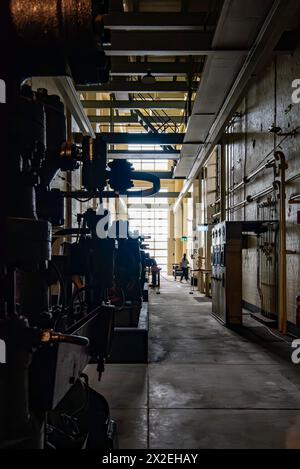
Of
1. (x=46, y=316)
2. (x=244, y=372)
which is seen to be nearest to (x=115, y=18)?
(x=244, y=372)

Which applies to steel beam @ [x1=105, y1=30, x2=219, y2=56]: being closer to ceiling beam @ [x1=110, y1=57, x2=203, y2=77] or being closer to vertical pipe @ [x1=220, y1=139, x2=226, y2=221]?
ceiling beam @ [x1=110, y1=57, x2=203, y2=77]

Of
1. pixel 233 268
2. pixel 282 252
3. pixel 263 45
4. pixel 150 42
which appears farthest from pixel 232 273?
pixel 150 42

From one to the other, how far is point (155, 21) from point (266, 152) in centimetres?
290

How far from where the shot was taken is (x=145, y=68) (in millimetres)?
7176

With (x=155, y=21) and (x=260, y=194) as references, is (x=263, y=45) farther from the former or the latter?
(x=260, y=194)

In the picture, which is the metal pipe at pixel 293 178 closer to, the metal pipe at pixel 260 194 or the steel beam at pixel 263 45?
the metal pipe at pixel 260 194

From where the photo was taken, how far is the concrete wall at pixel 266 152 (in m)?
5.70

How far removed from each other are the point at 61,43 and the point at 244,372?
373cm

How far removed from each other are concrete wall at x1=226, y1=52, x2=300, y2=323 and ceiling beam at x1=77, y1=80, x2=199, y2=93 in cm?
134

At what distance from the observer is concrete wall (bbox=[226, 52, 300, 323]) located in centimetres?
570

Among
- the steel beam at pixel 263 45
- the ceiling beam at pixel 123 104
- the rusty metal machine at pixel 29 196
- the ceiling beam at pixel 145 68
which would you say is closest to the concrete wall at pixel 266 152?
the steel beam at pixel 263 45

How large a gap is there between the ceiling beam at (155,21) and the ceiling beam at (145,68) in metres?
1.54
